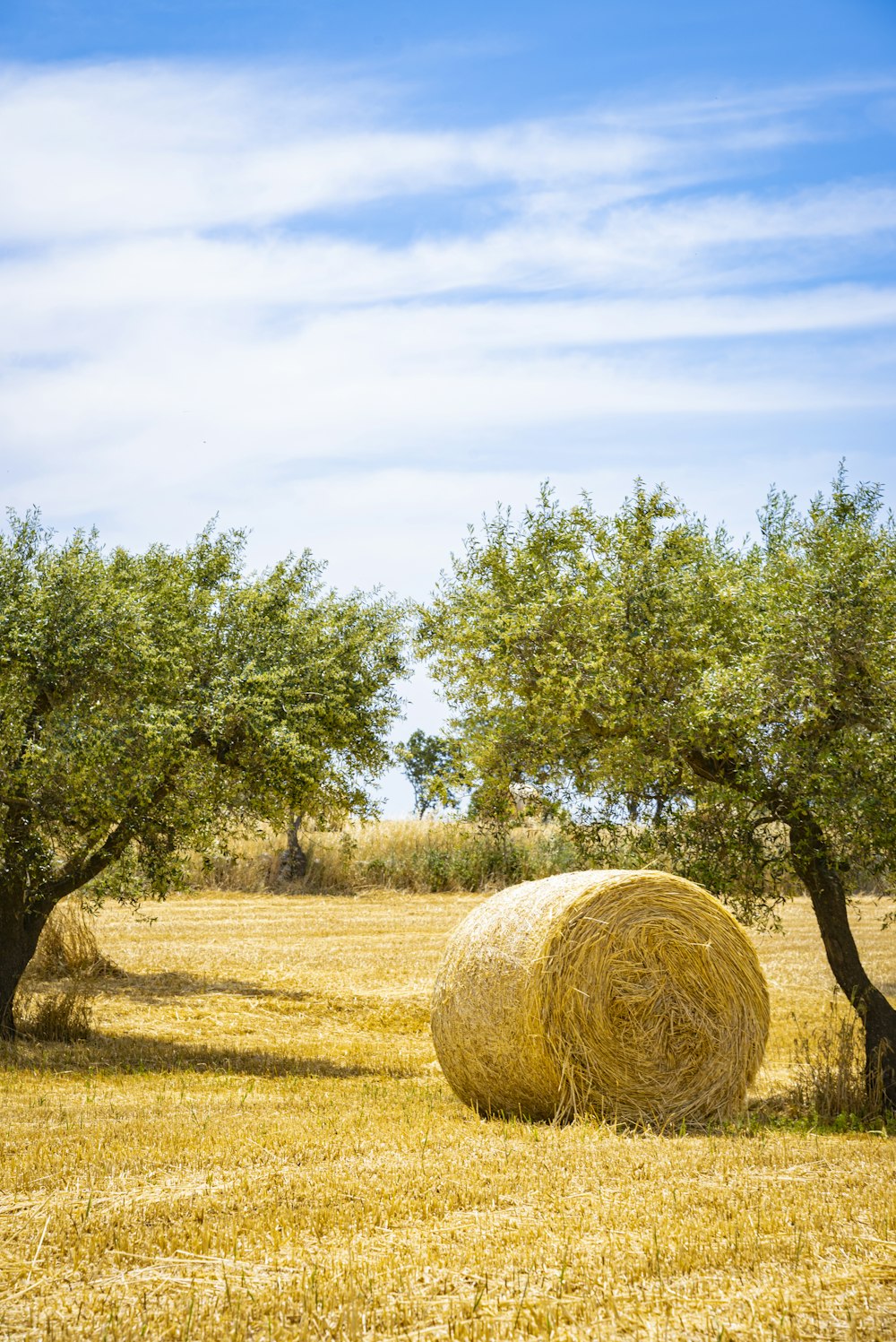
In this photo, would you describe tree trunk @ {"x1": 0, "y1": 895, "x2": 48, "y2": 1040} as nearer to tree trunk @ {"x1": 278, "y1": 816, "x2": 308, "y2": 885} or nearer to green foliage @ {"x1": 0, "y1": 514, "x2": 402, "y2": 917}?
green foliage @ {"x1": 0, "y1": 514, "x2": 402, "y2": 917}

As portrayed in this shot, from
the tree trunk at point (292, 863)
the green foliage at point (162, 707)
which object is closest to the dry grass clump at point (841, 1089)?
the green foliage at point (162, 707)

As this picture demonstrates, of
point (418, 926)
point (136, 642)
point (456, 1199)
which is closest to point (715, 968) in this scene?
point (456, 1199)

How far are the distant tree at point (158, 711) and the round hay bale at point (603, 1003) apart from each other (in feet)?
→ 14.2

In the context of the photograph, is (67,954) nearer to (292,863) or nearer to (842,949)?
(842,949)

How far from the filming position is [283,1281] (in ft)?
17.4

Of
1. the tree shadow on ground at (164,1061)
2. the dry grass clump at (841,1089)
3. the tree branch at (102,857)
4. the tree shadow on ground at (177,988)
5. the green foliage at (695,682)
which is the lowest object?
the tree shadow on ground at (177,988)

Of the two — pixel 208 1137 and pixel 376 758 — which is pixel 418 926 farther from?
pixel 208 1137

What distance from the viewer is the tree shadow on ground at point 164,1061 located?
13.2m

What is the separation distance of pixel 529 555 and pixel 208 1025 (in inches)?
355

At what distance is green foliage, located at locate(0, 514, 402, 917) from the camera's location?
12.9 metres

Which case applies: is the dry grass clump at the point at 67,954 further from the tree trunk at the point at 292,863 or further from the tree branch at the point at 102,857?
the tree trunk at the point at 292,863

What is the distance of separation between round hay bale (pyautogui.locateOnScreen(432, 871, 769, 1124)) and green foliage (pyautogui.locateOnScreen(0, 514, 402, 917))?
430 cm

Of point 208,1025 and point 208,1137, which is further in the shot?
point 208,1025

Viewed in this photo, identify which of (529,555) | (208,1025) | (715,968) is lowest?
(208,1025)
